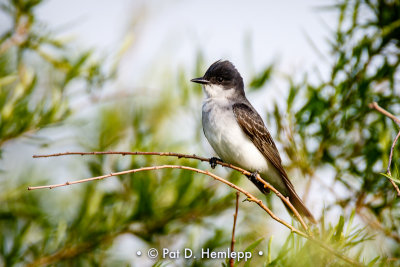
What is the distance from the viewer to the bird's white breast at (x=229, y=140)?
3043 mm

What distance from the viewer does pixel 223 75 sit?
11.5 ft

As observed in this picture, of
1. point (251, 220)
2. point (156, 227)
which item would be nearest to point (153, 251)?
point (156, 227)

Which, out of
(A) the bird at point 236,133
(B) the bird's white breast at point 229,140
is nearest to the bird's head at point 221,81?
(A) the bird at point 236,133

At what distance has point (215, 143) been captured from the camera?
3.04 meters

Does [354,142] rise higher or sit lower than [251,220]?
higher

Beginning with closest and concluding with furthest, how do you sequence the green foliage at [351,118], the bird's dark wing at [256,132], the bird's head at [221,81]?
the green foliage at [351,118] → the bird's dark wing at [256,132] → the bird's head at [221,81]

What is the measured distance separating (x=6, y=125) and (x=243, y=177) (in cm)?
118

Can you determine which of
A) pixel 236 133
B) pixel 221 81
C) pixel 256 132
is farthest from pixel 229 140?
pixel 221 81

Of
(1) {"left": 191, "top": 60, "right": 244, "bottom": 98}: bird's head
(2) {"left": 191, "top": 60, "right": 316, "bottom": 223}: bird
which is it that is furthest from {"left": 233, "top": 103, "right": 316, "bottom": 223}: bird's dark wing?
(1) {"left": 191, "top": 60, "right": 244, "bottom": 98}: bird's head

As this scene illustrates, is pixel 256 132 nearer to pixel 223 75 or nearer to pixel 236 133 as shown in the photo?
pixel 236 133

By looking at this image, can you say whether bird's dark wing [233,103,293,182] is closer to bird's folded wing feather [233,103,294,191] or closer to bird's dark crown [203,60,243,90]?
bird's folded wing feather [233,103,294,191]

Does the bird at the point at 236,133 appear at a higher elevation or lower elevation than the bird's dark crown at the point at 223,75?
lower

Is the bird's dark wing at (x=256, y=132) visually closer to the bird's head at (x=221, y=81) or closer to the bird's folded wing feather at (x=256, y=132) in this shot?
the bird's folded wing feather at (x=256, y=132)

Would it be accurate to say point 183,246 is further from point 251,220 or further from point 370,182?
point 370,182
